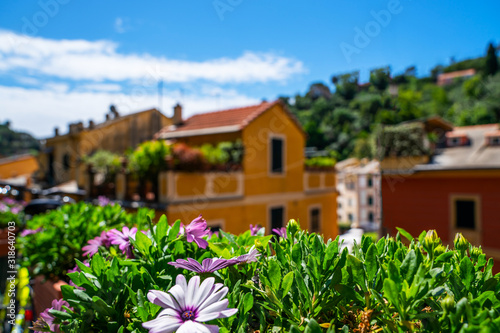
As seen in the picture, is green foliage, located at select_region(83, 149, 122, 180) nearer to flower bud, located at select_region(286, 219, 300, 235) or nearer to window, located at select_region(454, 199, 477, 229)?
flower bud, located at select_region(286, 219, 300, 235)

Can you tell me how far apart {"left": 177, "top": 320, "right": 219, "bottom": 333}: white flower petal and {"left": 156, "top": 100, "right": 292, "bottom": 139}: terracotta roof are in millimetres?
10278

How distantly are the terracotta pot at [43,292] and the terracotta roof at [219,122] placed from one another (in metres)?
8.58

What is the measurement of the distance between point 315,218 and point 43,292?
1224cm

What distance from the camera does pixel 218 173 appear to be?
9.20 metres

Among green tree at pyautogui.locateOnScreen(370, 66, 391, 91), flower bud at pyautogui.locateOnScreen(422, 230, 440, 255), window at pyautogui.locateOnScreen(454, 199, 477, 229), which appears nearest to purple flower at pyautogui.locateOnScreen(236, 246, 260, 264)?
flower bud at pyautogui.locateOnScreen(422, 230, 440, 255)

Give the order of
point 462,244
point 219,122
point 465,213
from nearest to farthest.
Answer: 1. point 462,244
2. point 465,213
3. point 219,122

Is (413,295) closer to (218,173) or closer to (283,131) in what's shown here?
(218,173)

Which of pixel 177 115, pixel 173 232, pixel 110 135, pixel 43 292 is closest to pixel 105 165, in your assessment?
pixel 177 115

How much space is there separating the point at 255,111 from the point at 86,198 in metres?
6.07

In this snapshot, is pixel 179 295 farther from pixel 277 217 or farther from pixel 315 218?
pixel 315 218

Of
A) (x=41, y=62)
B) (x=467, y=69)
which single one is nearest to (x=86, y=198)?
(x=41, y=62)

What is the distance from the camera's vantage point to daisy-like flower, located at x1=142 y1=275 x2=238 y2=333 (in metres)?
0.67

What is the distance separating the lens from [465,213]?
1006cm

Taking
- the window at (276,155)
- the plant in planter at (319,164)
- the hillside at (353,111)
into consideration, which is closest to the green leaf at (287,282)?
the window at (276,155)
